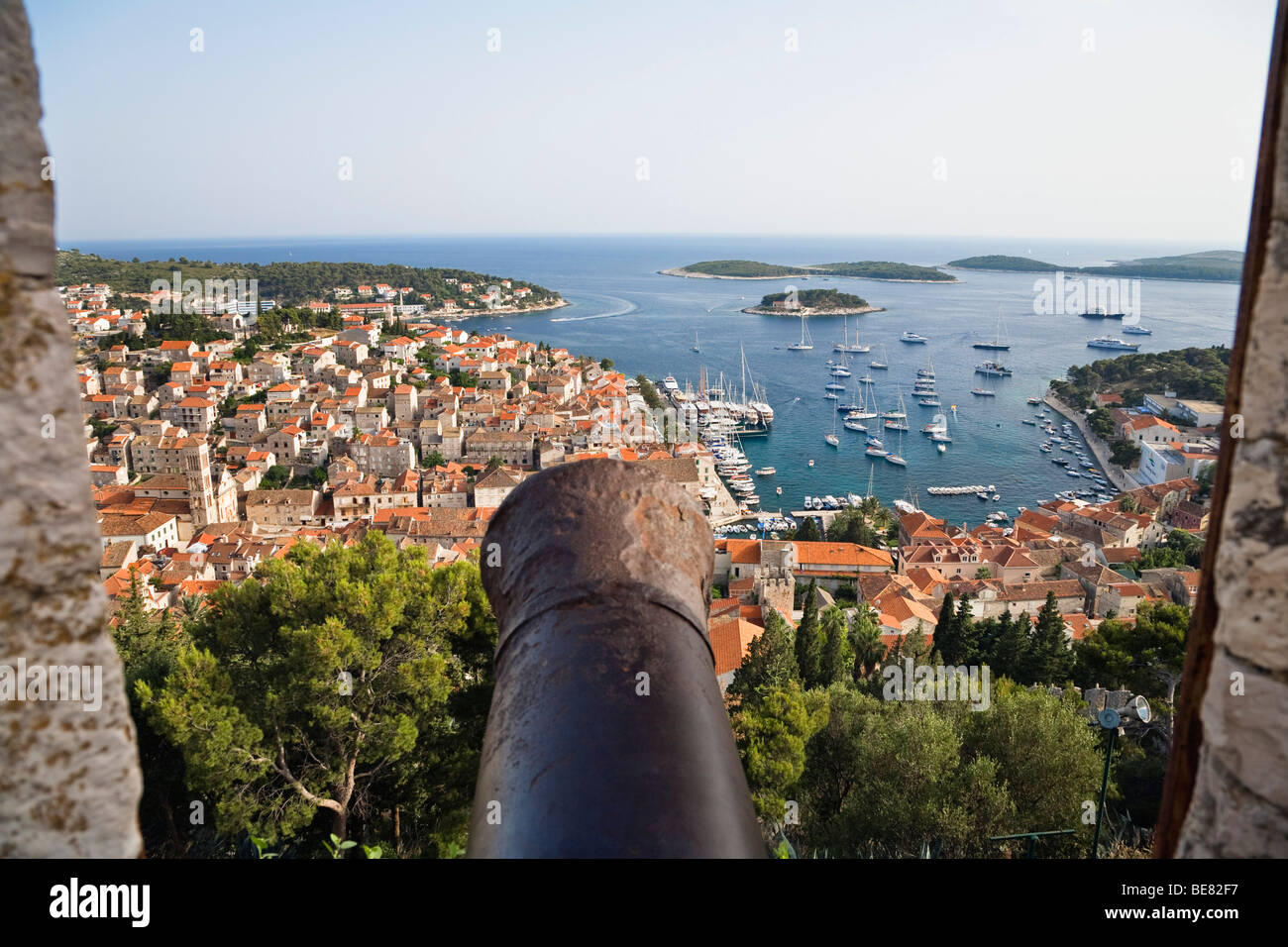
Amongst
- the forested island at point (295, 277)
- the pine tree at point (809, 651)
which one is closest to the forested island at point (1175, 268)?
the forested island at point (295, 277)

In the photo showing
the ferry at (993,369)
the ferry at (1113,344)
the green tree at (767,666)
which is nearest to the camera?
the green tree at (767,666)

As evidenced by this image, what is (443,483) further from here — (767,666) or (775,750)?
(775,750)

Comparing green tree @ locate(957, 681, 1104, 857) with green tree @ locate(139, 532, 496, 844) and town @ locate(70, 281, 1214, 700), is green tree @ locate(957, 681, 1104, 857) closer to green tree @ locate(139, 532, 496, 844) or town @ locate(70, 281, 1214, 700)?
green tree @ locate(139, 532, 496, 844)

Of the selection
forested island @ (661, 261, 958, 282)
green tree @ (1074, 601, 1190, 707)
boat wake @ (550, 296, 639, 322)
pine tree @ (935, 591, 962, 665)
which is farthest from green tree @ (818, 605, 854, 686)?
forested island @ (661, 261, 958, 282)

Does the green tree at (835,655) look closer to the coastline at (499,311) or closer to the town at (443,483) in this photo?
the town at (443,483)

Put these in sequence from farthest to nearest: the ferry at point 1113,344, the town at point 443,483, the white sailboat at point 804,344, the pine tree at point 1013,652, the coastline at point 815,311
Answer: the coastline at point 815,311 → the white sailboat at point 804,344 → the ferry at point 1113,344 → the town at point 443,483 → the pine tree at point 1013,652

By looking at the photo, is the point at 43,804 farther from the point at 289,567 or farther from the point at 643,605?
the point at 289,567

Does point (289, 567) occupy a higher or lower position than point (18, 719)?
lower
